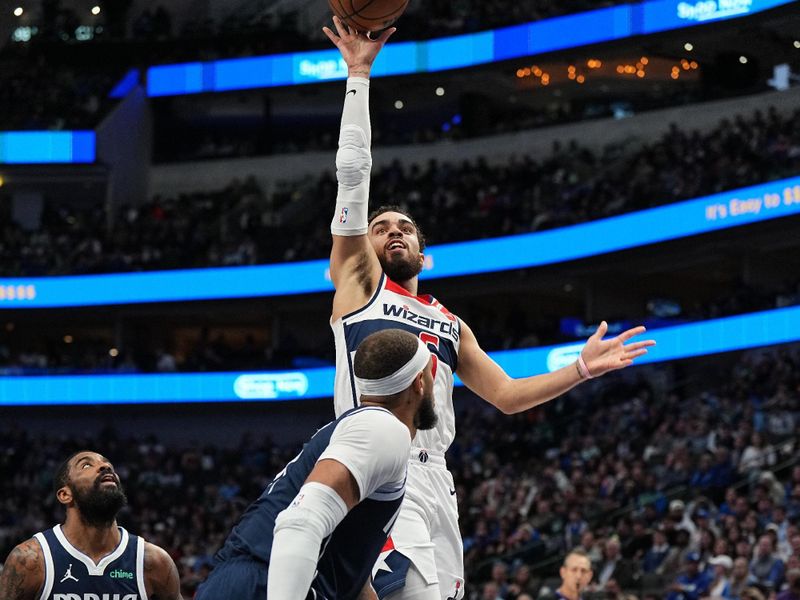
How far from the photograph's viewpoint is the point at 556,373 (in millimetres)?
6258

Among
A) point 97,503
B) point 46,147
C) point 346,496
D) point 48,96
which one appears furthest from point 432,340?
point 48,96

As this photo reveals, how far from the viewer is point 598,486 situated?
71.3 feet

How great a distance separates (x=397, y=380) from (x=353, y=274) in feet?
4.72

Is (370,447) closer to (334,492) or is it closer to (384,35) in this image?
(334,492)

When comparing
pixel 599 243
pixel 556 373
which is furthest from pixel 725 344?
pixel 556 373

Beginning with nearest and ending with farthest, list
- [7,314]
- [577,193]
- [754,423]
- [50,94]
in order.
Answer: [754,423], [577,193], [7,314], [50,94]

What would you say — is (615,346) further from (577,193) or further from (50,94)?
(50,94)

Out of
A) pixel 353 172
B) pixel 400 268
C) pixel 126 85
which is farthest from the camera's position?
pixel 126 85

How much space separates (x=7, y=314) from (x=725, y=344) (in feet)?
76.2

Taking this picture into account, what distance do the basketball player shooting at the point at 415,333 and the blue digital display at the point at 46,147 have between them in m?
37.1

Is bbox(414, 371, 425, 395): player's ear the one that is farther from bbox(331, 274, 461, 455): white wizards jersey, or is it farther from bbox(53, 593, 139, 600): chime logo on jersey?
bbox(53, 593, 139, 600): chime logo on jersey

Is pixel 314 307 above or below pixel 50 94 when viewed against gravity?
below

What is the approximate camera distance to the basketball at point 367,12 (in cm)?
653

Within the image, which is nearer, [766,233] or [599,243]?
[766,233]
